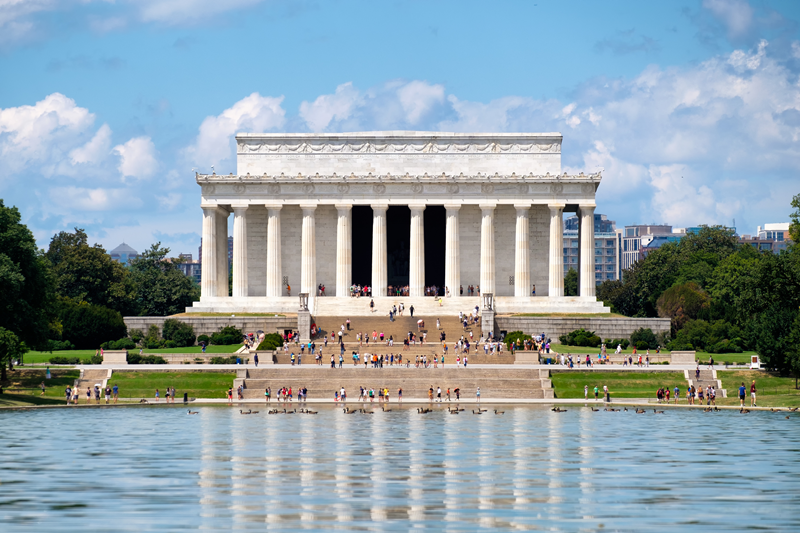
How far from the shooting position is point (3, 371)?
234ft

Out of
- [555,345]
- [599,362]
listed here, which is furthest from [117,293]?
[599,362]

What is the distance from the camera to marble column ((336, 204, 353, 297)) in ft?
349

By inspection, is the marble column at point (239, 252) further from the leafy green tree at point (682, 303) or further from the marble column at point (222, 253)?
the leafy green tree at point (682, 303)

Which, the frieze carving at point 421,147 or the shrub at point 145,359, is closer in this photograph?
the shrub at point 145,359

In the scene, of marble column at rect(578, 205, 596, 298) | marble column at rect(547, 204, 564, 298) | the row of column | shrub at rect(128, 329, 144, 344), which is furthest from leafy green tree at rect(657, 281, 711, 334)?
shrub at rect(128, 329, 144, 344)

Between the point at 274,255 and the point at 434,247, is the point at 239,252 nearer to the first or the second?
the point at 274,255

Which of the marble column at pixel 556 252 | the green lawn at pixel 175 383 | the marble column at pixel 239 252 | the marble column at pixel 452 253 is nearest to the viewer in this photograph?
the green lawn at pixel 175 383

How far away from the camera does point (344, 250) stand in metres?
107

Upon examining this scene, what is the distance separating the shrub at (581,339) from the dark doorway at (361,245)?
27.7 metres

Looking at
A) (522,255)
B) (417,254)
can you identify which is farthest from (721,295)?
(417,254)

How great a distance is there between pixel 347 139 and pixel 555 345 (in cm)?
3250

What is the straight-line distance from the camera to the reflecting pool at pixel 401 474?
89.7 feet

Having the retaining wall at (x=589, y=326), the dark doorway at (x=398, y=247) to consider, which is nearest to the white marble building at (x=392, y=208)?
the dark doorway at (x=398, y=247)

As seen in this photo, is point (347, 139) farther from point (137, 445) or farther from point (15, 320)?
point (137, 445)
